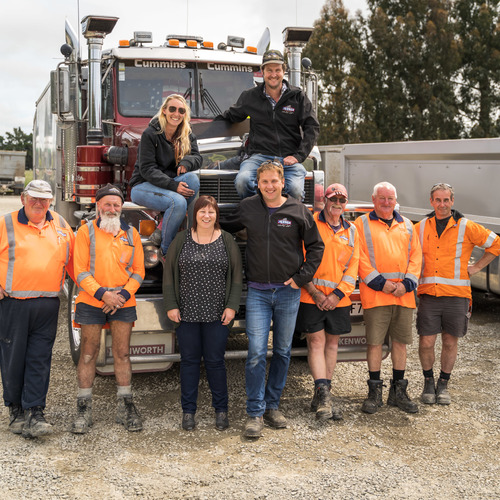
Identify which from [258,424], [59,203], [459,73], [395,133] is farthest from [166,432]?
[459,73]

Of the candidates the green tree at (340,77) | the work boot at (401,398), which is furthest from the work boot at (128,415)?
the green tree at (340,77)

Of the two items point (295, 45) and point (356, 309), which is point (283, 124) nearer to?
point (356, 309)

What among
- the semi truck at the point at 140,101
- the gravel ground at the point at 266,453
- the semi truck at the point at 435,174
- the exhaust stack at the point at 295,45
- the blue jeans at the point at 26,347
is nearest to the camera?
the gravel ground at the point at 266,453

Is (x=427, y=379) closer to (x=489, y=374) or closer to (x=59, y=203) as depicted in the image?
(x=489, y=374)

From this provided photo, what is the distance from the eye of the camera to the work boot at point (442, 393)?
535cm

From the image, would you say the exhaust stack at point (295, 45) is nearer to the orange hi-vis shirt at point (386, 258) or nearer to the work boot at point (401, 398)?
the orange hi-vis shirt at point (386, 258)

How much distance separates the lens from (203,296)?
4746mm

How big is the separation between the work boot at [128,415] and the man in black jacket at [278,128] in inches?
71.3

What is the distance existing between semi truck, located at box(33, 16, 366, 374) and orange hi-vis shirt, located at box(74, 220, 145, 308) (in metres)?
0.59

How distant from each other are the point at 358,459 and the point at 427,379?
1450 mm

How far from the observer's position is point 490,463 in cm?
423

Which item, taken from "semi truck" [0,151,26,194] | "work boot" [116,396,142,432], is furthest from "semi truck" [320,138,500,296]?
"semi truck" [0,151,26,194]

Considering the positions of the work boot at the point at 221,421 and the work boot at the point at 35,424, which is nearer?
the work boot at the point at 35,424

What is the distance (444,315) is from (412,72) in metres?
21.8
